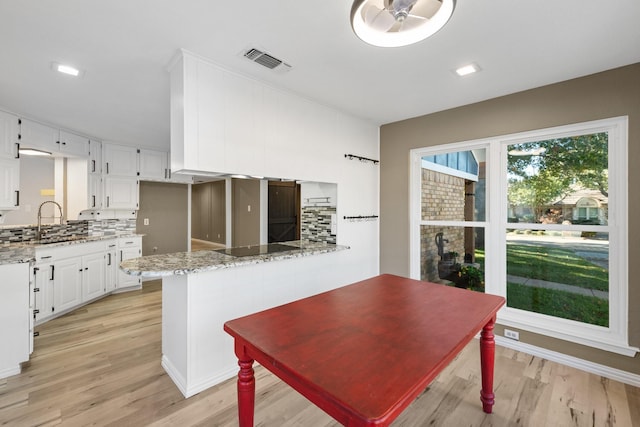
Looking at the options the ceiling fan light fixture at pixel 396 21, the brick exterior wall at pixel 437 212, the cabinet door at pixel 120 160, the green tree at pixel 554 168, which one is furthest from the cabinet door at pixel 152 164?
the green tree at pixel 554 168

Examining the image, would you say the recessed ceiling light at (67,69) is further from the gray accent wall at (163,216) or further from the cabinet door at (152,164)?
the gray accent wall at (163,216)

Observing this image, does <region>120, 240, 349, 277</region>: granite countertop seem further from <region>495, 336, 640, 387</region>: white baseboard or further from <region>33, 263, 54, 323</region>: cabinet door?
<region>495, 336, 640, 387</region>: white baseboard

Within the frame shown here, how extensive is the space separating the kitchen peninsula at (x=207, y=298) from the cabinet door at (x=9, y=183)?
2.10 m

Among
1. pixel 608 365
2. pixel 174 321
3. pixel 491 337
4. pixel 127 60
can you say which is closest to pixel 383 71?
pixel 127 60

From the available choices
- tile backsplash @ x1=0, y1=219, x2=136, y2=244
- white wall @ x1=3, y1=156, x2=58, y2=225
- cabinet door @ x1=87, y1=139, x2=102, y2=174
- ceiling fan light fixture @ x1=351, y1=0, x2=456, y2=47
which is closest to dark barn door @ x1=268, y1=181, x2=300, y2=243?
tile backsplash @ x1=0, y1=219, x2=136, y2=244

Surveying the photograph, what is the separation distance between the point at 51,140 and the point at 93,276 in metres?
1.86

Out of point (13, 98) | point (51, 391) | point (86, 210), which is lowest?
point (51, 391)

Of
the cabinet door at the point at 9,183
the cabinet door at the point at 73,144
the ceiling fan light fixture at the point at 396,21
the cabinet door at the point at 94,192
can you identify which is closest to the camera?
the ceiling fan light fixture at the point at 396,21

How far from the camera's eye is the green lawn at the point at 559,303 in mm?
2461

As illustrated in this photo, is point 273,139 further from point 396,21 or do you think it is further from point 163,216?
point 163,216

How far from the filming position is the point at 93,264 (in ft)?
13.1

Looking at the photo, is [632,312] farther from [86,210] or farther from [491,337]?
[86,210]

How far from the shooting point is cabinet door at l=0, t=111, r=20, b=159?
3012 mm

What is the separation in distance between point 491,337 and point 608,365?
1.41 meters
